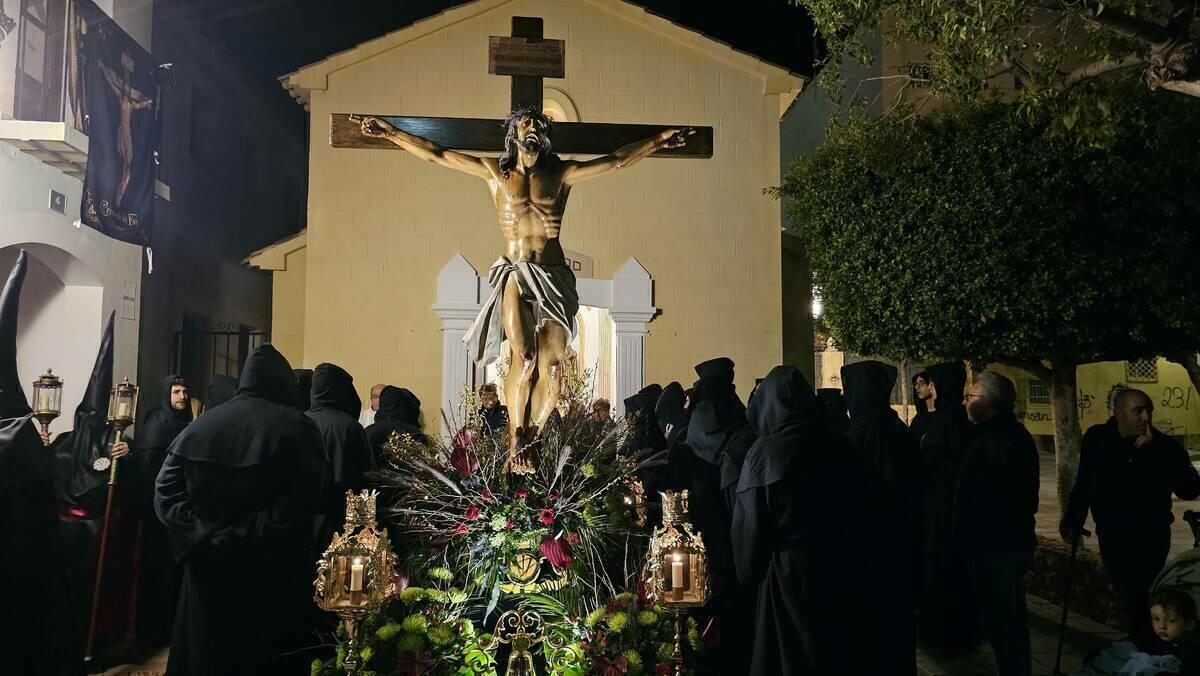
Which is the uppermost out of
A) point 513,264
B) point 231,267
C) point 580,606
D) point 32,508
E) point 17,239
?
point 231,267

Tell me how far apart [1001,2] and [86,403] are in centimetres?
625

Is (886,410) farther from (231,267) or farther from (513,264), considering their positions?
(231,267)

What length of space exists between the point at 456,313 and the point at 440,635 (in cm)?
752

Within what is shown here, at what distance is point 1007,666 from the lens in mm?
4719

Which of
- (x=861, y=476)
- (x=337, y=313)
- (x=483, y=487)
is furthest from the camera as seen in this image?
(x=337, y=313)

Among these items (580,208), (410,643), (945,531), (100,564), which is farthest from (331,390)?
(580,208)

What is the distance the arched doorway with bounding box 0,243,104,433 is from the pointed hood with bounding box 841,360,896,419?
26.0 feet

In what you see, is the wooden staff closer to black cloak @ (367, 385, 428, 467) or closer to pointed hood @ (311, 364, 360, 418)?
pointed hood @ (311, 364, 360, 418)

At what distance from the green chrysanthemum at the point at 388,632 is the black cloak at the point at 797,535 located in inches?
62.5

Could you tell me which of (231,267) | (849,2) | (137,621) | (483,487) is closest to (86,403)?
(137,621)

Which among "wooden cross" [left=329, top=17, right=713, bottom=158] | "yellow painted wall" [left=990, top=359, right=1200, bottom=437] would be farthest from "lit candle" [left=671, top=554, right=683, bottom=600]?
"yellow painted wall" [left=990, top=359, right=1200, bottom=437]

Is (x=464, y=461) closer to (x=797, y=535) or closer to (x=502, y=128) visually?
(x=797, y=535)

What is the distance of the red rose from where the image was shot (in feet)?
14.9

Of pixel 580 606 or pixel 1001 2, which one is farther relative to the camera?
pixel 1001 2
